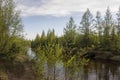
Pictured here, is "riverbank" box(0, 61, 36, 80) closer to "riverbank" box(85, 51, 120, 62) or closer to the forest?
the forest

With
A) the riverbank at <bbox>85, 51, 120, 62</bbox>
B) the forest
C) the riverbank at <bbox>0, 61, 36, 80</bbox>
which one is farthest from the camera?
the riverbank at <bbox>85, 51, 120, 62</bbox>

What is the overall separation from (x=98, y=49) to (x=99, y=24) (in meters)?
13.8

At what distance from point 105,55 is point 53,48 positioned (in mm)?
51992

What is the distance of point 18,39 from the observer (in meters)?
47.2

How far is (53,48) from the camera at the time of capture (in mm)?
28422

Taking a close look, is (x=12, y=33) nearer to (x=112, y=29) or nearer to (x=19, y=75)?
(x=19, y=75)

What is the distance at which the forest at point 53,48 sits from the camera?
2296 cm

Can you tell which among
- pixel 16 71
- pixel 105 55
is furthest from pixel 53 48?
pixel 105 55

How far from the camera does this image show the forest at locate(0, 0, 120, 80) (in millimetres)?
22964

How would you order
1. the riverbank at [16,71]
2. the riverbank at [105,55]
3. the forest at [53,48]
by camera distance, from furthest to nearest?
the riverbank at [105,55] < the riverbank at [16,71] < the forest at [53,48]

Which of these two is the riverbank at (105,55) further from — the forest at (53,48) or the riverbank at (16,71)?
the riverbank at (16,71)

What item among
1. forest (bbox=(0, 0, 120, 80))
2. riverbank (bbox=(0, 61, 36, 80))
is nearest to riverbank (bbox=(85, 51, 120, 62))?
forest (bbox=(0, 0, 120, 80))

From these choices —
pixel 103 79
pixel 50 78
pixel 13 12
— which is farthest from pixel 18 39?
pixel 50 78

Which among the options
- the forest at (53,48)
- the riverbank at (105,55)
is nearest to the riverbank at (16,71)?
the forest at (53,48)
